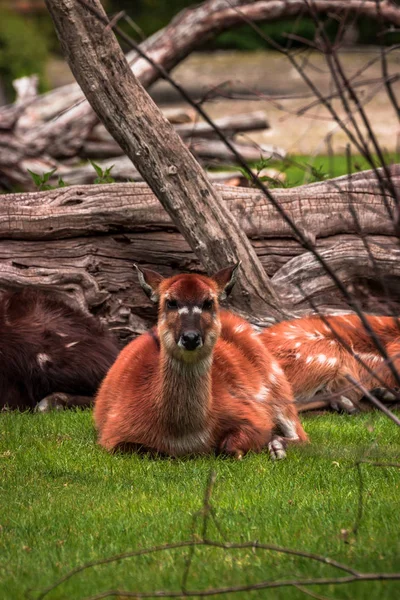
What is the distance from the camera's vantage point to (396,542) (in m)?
3.99

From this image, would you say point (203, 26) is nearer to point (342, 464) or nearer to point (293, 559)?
point (342, 464)

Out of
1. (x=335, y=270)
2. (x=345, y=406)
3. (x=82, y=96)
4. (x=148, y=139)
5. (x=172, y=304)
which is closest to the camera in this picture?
(x=172, y=304)

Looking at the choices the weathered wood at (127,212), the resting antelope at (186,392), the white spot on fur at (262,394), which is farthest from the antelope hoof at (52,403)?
the white spot on fur at (262,394)

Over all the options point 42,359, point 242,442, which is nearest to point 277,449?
point 242,442

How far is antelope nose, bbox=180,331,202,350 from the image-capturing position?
223 inches

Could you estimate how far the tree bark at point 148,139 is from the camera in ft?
22.5

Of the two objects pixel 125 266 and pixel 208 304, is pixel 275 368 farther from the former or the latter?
pixel 125 266

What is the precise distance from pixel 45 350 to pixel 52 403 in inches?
16.9

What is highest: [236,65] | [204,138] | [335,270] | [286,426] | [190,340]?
[190,340]

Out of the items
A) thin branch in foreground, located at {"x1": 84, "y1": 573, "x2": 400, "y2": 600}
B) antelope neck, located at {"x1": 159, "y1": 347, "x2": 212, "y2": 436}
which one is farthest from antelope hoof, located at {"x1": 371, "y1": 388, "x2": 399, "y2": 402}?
thin branch in foreground, located at {"x1": 84, "y1": 573, "x2": 400, "y2": 600}

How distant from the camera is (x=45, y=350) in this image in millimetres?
7789

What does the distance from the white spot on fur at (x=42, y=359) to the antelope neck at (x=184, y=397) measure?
1.98 meters

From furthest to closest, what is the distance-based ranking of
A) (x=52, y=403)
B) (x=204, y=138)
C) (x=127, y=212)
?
(x=204, y=138), (x=127, y=212), (x=52, y=403)

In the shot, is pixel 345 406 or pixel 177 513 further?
pixel 345 406
